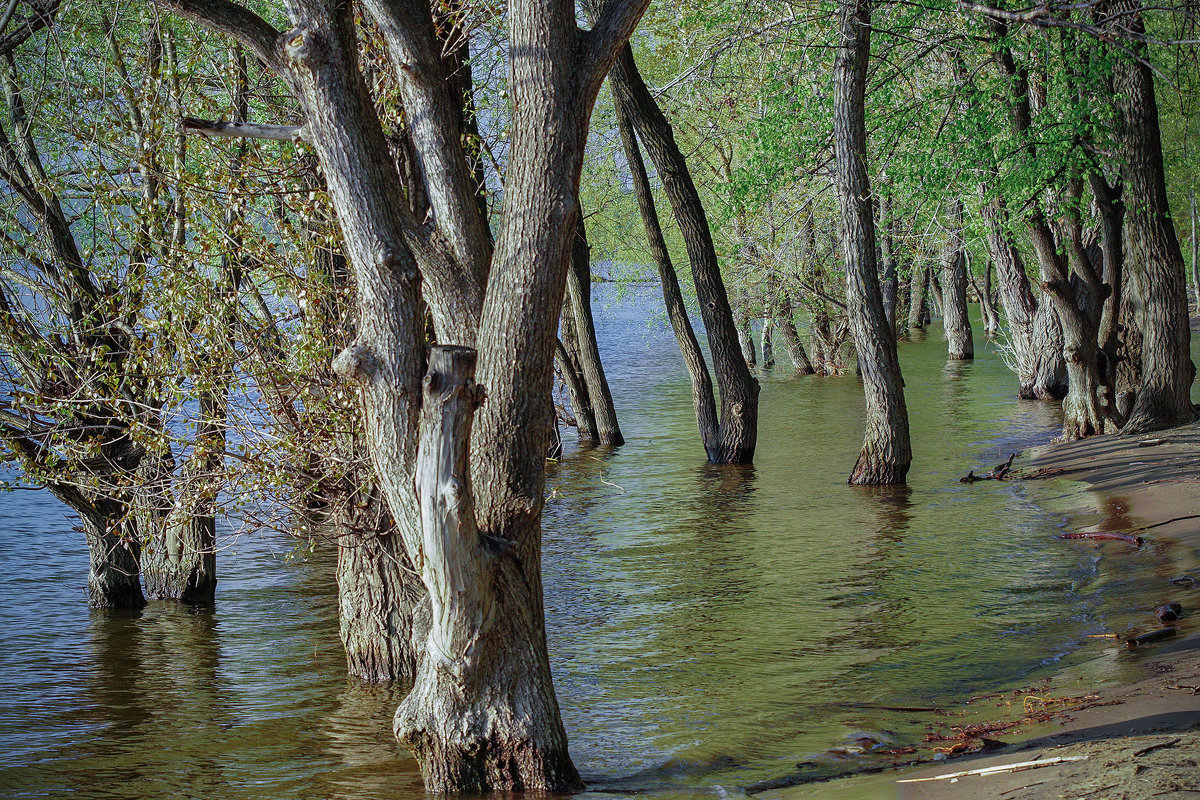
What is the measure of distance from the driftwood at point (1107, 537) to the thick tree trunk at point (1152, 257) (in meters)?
4.63

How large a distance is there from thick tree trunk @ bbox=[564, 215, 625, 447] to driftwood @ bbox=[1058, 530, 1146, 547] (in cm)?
942

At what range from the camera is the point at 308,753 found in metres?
7.08

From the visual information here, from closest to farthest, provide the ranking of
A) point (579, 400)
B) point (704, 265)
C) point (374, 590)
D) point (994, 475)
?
point (374, 590), point (994, 475), point (704, 265), point (579, 400)

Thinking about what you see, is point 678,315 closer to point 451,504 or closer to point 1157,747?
point 451,504

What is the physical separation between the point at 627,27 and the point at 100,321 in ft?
21.3

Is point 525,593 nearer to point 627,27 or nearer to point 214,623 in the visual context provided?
point 627,27

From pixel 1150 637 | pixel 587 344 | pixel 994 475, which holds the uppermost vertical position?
pixel 587 344

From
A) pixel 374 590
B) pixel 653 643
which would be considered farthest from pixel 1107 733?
pixel 374 590

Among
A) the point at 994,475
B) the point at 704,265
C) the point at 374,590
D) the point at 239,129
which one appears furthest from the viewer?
the point at 704,265

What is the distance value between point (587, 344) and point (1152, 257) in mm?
9066

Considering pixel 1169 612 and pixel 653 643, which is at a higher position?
pixel 1169 612

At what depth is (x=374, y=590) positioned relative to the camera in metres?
8.00

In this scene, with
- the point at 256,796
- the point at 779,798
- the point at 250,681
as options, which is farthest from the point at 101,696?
the point at 779,798

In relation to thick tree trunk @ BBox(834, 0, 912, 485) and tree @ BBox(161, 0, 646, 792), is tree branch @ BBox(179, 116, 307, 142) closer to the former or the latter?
tree @ BBox(161, 0, 646, 792)
